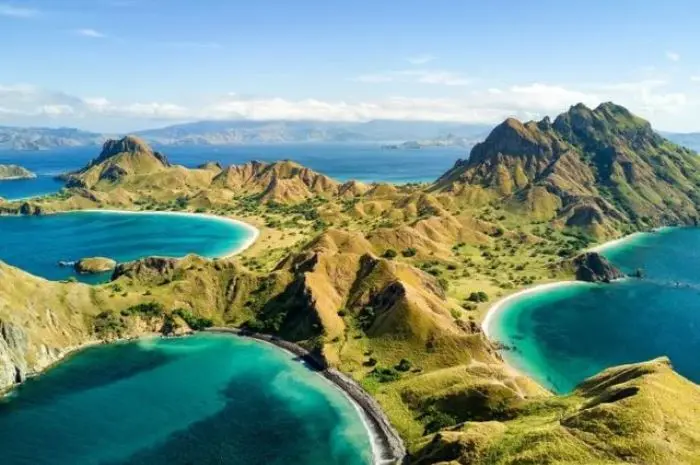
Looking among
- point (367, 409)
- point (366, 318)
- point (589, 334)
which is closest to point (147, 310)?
point (366, 318)

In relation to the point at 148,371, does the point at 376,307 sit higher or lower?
higher

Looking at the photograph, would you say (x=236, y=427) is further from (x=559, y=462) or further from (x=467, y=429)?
(x=559, y=462)

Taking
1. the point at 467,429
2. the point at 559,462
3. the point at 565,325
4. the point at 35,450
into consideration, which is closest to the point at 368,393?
the point at 467,429

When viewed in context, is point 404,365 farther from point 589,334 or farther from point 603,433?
point 589,334

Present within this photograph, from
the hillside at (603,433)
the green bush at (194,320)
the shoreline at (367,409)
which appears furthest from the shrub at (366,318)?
the hillside at (603,433)

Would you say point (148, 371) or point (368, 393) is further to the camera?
point (148, 371)
